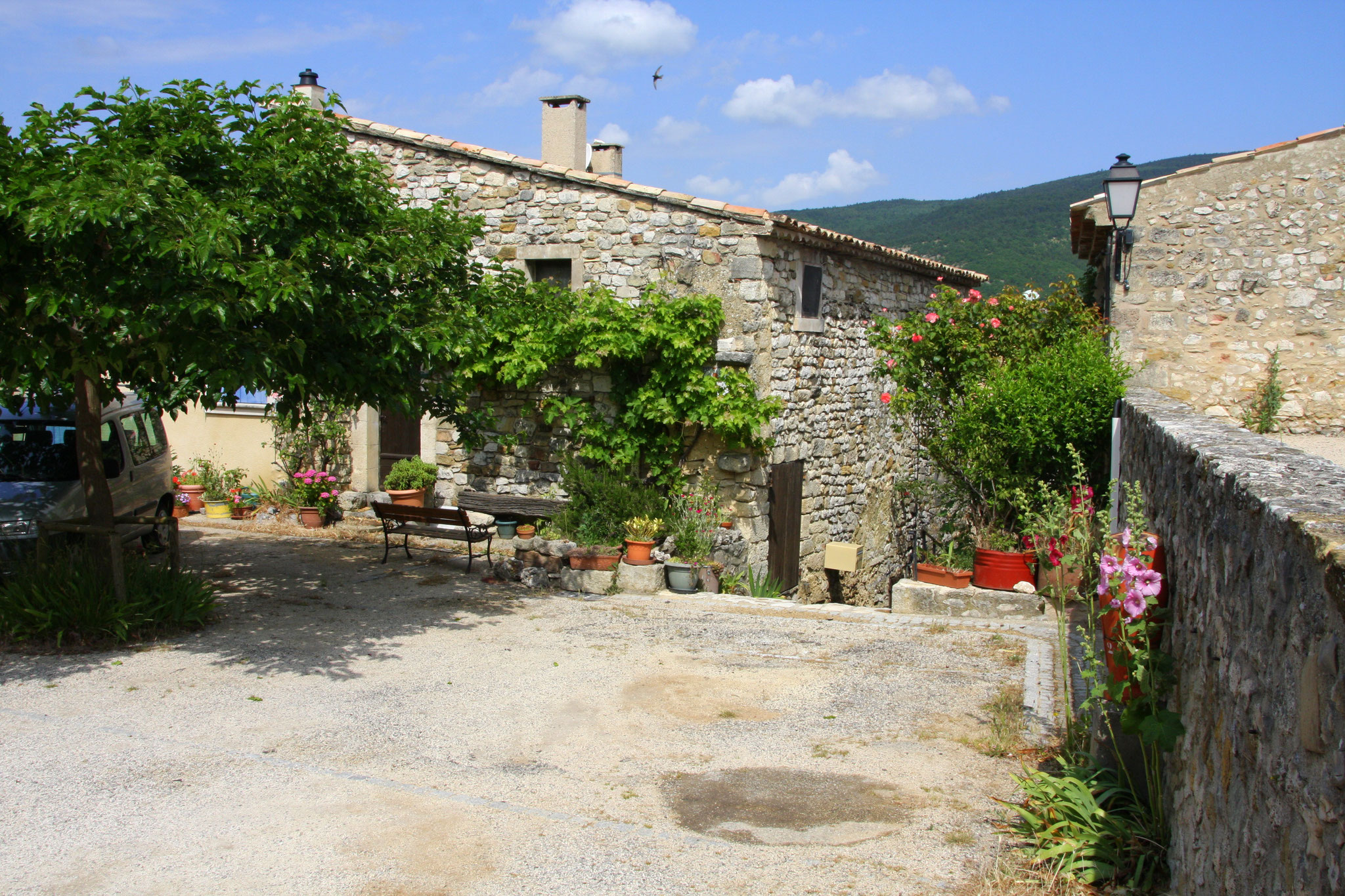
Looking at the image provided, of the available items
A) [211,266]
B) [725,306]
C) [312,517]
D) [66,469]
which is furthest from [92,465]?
[725,306]

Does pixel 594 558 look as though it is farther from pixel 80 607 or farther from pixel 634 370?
pixel 80 607

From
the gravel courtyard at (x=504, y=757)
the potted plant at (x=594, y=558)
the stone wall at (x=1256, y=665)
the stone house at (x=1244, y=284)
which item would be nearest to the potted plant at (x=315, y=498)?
the gravel courtyard at (x=504, y=757)

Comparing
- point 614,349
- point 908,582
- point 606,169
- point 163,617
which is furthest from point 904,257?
point 163,617

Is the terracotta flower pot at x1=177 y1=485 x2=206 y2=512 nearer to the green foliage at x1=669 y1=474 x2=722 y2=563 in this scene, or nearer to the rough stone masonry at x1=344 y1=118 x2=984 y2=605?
the rough stone masonry at x1=344 y1=118 x2=984 y2=605

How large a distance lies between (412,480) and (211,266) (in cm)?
620

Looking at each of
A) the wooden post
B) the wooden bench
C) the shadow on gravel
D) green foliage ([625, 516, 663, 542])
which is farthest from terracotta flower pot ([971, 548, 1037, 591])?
the wooden post

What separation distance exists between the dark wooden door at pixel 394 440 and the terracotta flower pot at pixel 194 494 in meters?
2.75

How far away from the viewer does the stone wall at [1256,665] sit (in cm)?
180

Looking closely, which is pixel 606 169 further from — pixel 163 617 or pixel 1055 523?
pixel 1055 523

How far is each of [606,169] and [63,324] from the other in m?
6.92

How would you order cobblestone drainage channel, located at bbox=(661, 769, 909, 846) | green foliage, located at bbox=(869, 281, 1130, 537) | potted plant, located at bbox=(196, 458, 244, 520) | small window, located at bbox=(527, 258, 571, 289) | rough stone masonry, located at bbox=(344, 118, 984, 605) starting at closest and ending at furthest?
cobblestone drainage channel, located at bbox=(661, 769, 909, 846) → green foliage, located at bbox=(869, 281, 1130, 537) → rough stone masonry, located at bbox=(344, 118, 984, 605) → small window, located at bbox=(527, 258, 571, 289) → potted plant, located at bbox=(196, 458, 244, 520)

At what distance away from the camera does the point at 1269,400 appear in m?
9.57

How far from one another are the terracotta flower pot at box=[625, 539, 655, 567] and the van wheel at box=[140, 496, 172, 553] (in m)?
4.72

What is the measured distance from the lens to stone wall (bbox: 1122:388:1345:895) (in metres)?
1.80
